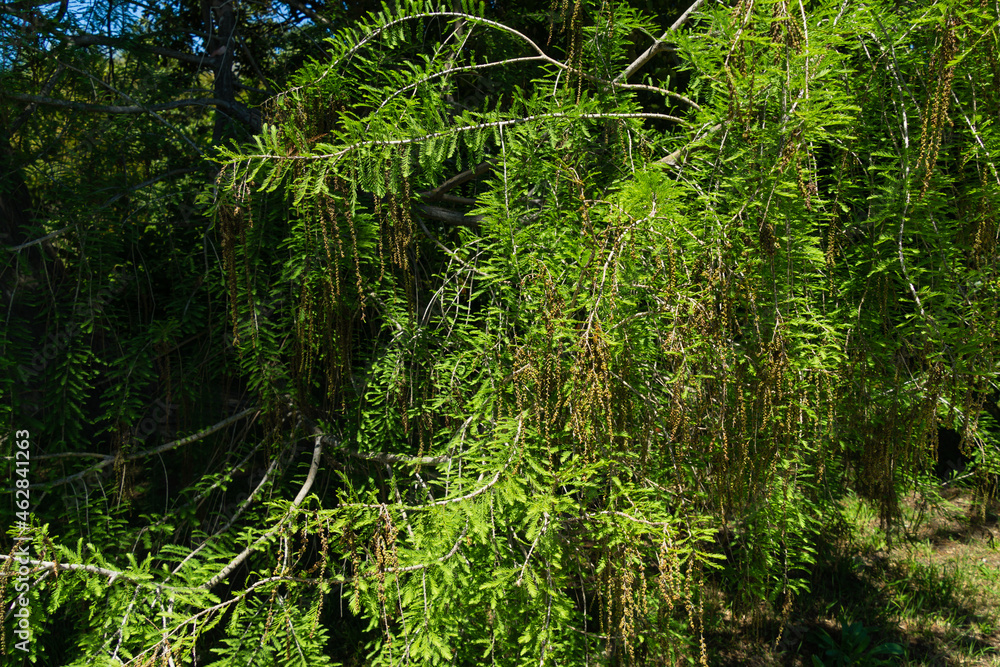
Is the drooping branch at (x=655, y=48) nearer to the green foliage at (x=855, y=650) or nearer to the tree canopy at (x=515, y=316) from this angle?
the tree canopy at (x=515, y=316)

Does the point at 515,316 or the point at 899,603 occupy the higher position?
the point at 515,316

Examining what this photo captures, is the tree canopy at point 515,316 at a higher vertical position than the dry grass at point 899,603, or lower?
higher

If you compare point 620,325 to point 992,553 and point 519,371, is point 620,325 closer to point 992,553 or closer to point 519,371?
point 519,371

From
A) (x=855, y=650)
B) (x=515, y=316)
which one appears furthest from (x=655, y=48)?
(x=855, y=650)

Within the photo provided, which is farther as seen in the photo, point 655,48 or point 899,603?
point 899,603

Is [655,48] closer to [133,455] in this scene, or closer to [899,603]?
[133,455]

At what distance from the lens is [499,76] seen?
239 centimetres

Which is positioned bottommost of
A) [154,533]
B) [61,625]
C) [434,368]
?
[61,625]

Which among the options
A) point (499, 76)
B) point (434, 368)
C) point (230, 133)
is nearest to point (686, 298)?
point (434, 368)

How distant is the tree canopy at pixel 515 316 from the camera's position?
1.28 metres

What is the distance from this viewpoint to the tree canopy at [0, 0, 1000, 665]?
1.28 m

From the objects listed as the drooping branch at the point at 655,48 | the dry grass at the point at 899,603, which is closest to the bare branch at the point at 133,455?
the drooping branch at the point at 655,48

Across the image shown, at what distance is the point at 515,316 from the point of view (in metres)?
1.59

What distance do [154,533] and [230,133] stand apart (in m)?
1.41
